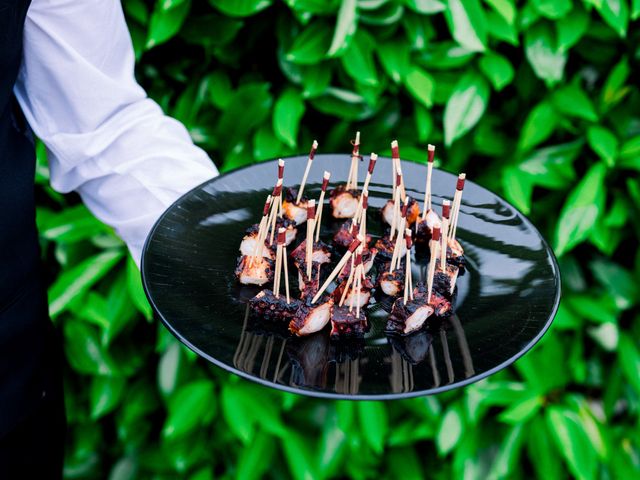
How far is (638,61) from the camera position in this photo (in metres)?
2.02

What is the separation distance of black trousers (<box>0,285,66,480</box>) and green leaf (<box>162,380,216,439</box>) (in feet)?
1.29

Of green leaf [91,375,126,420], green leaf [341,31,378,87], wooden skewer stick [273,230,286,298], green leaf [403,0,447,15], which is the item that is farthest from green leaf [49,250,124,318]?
green leaf [403,0,447,15]

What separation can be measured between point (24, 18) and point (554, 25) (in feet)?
4.53

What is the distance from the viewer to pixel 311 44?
6.09ft

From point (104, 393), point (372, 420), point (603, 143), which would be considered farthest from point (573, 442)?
point (104, 393)

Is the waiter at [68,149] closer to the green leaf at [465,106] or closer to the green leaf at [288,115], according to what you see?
the green leaf at [288,115]

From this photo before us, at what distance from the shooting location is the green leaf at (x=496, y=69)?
6.24 feet

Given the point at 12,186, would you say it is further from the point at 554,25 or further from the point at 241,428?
the point at 554,25

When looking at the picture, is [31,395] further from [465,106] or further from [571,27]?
[571,27]

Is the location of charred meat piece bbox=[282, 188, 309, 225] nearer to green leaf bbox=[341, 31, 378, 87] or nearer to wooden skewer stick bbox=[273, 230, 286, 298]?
wooden skewer stick bbox=[273, 230, 286, 298]

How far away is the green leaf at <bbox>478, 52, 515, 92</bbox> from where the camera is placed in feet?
6.24

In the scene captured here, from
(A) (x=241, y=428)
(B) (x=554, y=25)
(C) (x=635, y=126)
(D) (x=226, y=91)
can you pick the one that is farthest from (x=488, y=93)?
(A) (x=241, y=428)

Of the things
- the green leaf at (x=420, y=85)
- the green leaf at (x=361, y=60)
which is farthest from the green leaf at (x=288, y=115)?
the green leaf at (x=420, y=85)

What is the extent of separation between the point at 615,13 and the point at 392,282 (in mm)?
1107
